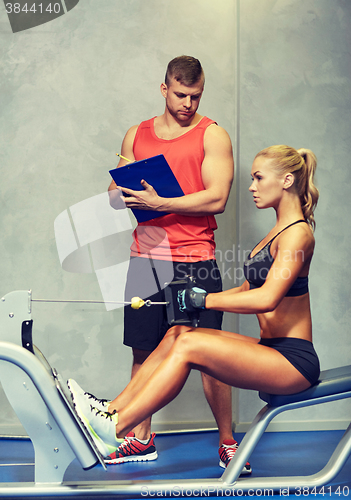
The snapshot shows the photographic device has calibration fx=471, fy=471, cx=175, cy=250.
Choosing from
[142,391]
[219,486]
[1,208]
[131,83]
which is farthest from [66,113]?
[219,486]

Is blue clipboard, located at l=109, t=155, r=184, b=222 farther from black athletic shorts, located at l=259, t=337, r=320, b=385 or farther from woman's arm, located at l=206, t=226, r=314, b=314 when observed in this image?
black athletic shorts, located at l=259, t=337, r=320, b=385

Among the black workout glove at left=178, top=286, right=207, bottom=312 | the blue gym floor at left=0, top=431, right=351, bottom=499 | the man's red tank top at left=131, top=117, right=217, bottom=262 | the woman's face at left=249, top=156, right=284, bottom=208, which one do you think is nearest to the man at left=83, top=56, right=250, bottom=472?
the man's red tank top at left=131, top=117, right=217, bottom=262

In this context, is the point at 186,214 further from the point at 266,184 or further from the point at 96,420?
the point at 96,420

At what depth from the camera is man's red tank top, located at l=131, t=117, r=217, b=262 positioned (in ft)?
7.07

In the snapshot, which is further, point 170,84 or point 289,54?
point 289,54

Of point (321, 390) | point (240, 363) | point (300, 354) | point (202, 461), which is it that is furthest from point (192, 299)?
point (202, 461)

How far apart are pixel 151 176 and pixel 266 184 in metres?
0.50

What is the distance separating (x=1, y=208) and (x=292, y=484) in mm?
2003

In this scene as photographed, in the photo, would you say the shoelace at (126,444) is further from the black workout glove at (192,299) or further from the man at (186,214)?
the black workout glove at (192,299)

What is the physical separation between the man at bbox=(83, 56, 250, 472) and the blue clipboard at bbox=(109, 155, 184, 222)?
5cm

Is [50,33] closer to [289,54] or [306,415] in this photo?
[289,54]

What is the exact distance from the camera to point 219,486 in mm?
1701

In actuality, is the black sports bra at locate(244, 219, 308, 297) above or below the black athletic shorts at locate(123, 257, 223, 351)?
above

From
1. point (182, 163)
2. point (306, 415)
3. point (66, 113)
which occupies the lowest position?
point (306, 415)
